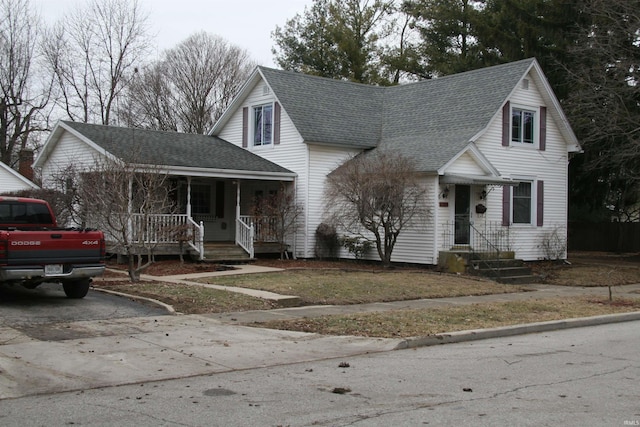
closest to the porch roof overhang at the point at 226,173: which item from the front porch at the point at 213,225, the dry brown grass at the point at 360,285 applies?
the front porch at the point at 213,225

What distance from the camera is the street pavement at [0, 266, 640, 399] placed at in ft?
25.9

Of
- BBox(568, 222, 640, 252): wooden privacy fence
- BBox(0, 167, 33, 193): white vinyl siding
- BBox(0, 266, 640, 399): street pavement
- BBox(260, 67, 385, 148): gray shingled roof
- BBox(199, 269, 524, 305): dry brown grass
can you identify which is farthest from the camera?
BBox(568, 222, 640, 252): wooden privacy fence

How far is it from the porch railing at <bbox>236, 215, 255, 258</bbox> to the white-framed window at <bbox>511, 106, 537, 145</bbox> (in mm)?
10104

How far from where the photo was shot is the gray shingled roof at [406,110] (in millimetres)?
23922

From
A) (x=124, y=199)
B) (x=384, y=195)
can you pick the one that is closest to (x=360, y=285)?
(x=384, y=195)

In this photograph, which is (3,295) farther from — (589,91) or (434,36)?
(434,36)

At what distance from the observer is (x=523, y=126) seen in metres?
25.4

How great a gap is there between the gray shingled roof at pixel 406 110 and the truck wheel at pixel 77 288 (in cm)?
1163

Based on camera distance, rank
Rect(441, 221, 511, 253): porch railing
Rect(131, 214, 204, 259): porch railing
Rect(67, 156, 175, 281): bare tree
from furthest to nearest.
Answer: Rect(441, 221, 511, 253): porch railing → Rect(131, 214, 204, 259): porch railing → Rect(67, 156, 175, 281): bare tree

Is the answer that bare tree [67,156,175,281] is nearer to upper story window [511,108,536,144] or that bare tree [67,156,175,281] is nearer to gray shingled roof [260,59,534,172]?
gray shingled roof [260,59,534,172]

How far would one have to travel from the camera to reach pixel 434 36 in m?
41.0

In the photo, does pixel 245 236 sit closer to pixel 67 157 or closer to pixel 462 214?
pixel 67 157

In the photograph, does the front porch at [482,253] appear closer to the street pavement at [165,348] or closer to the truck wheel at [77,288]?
the street pavement at [165,348]

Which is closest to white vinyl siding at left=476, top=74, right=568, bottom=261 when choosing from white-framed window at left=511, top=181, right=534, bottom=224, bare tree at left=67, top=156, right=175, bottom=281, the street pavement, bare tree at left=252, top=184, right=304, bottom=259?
white-framed window at left=511, top=181, right=534, bottom=224
